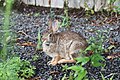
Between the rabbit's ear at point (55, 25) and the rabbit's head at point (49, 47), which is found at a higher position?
the rabbit's ear at point (55, 25)

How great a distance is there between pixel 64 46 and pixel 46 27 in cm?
151

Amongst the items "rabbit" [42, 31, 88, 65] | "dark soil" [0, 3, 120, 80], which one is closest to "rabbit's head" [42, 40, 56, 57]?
"rabbit" [42, 31, 88, 65]

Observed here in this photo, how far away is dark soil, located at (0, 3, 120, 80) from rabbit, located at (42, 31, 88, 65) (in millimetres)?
110

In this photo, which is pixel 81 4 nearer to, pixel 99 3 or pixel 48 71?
pixel 99 3

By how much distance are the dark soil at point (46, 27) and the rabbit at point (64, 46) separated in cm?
11

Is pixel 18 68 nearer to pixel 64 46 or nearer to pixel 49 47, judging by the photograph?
pixel 49 47

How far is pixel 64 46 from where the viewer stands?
412cm

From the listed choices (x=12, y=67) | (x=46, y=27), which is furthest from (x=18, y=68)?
(x=46, y=27)

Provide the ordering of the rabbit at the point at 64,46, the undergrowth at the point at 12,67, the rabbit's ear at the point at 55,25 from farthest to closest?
the rabbit at the point at 64,46 → the rabbit's ear at the point at 55,25 → the undergrowth at the point at 12,67

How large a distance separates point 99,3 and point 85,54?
2.35 m

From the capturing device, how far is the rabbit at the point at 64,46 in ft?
13.4

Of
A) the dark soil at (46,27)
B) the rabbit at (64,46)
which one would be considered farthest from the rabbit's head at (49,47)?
the dark soil at (46,27)

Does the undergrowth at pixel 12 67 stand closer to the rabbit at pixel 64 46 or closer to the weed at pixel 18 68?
the weed at pixel 18 68

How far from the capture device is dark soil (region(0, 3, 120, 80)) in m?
3.99
